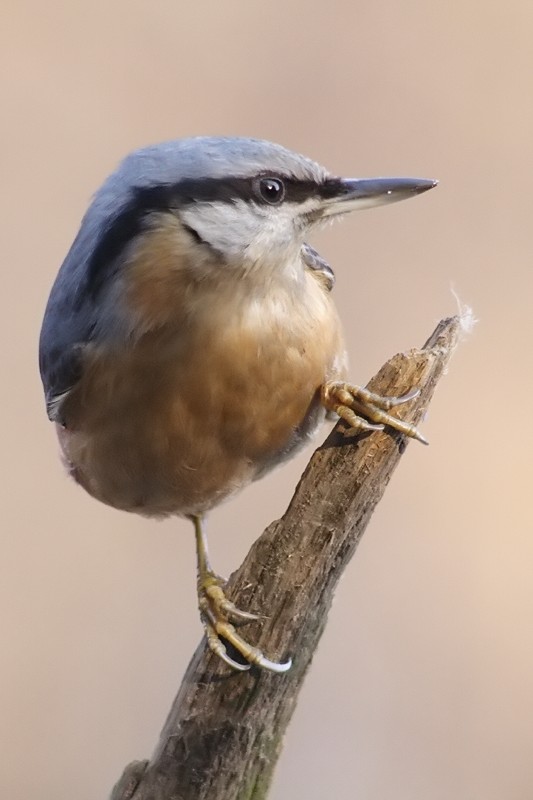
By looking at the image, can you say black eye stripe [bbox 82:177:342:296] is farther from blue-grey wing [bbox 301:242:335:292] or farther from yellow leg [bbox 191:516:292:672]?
yellow leg [bbox 191:516:292:672]

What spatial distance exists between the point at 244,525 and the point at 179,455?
0.83m

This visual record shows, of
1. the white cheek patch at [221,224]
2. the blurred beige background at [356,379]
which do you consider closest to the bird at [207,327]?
the white cheek patch at [221,224]

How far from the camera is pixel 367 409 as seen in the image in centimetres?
84

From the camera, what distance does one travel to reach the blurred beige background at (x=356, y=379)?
1.59m

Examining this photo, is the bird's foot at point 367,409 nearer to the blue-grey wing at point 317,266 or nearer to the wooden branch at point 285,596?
the wooden branch at point 285,596

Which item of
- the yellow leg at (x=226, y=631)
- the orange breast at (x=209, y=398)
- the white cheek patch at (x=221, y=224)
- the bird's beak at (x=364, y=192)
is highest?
the bird's beak at (x=364, y=192)

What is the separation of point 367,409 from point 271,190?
0.81 ft

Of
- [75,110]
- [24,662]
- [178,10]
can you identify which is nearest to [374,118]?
[178,10]

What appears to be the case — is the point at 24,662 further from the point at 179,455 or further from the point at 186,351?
the point at 186,351

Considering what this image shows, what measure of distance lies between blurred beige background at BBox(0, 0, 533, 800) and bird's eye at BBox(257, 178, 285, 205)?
863mm

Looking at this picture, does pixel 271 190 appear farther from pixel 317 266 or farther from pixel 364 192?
pixel 317 266

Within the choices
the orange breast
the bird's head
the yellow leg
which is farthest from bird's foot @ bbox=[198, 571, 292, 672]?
the bird's head

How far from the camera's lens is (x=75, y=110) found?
5.21 ft

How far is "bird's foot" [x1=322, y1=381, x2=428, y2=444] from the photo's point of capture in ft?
2.72
